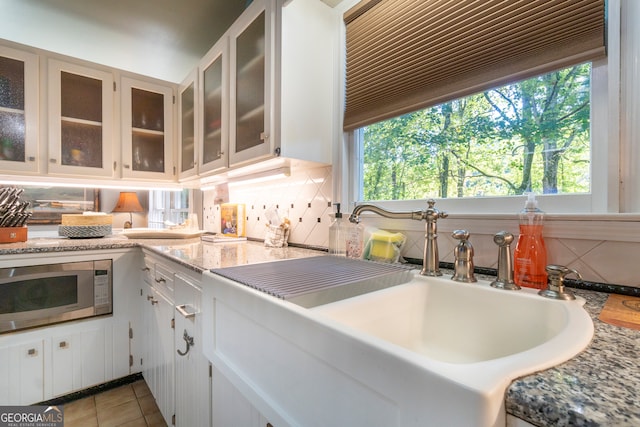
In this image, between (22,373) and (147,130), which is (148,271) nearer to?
(22,373)

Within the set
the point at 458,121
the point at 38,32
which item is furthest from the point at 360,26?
the point at 38,32

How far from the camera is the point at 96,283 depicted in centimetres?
172

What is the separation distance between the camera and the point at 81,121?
6.86 ft

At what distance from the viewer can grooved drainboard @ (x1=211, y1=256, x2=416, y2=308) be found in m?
0.69

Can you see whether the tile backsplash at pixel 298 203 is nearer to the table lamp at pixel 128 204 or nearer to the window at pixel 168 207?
the window at pixel 168 207

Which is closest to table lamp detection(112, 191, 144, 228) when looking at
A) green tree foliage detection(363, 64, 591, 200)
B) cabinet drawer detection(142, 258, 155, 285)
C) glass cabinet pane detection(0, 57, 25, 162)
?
glass cabinet pane detection(0, 57, 25, 162)

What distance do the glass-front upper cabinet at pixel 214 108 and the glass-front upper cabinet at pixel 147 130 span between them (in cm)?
67

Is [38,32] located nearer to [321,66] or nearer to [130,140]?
[130,140]

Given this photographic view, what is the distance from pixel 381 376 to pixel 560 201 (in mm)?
799

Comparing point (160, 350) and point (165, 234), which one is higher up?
point (165, 234)

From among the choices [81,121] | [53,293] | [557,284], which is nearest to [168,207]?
[81,121]

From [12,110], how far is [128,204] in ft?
5.98

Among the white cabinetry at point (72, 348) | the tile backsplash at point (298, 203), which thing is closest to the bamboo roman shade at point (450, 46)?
the tile backsplash at point (298, 203)

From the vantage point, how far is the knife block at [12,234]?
1.70m
